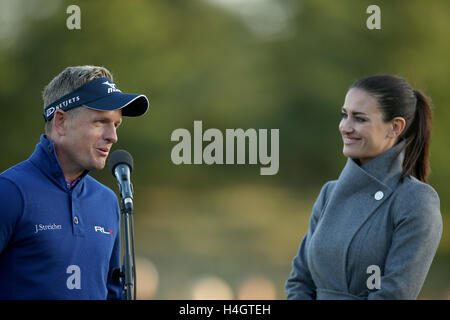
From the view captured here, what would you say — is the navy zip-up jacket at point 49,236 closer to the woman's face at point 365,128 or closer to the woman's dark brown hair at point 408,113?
the woman's face at point 365,128

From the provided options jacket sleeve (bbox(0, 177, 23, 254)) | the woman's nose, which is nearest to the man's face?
the woman's nose

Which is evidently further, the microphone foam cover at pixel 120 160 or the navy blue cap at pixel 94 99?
the navy blue cap at pixel 94 99

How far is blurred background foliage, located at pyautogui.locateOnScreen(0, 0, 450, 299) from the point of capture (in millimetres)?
9508

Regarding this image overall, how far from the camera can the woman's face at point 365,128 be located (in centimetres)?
284

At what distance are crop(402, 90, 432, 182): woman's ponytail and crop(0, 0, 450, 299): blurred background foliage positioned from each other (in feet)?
21.7

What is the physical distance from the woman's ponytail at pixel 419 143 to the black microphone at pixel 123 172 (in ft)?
3.83

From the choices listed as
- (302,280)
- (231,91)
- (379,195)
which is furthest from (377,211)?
(231,91)

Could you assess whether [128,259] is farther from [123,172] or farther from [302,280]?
[302,280]

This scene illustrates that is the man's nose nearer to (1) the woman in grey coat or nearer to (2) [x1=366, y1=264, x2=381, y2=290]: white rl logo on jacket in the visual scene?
(1) the woman in grey coat

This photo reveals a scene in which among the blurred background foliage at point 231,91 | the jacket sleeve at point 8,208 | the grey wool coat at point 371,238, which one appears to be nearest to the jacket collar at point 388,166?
the grey wool coat at point 371,238

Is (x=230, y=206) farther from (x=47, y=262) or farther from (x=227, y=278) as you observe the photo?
(x=47, y=262)
